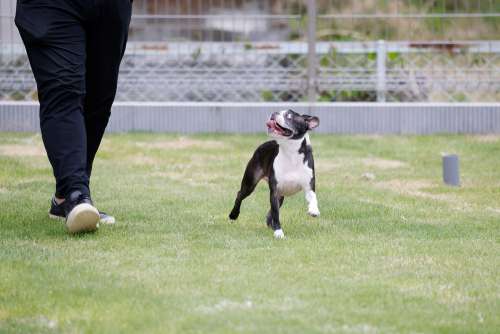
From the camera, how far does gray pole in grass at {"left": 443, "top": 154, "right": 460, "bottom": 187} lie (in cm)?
801

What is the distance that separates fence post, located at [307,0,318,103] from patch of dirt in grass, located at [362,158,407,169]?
1.96 meters

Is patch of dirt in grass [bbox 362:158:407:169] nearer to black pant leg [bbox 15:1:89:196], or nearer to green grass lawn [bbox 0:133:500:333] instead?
green grass lawn [bbox 0:133:500:333]

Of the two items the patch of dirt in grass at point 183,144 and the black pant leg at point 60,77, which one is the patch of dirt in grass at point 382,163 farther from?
the black pant leg at point 60,77

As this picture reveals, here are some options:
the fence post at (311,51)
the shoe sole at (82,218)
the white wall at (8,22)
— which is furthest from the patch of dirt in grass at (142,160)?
the shoe sole at (82,218)

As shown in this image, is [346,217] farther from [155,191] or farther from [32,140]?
[32,140]

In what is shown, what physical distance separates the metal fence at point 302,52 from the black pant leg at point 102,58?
5.35 m

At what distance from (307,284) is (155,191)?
3.19m

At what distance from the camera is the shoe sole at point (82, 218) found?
5.50m

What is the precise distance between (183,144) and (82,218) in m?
4.98

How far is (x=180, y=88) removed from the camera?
11867 millimetres

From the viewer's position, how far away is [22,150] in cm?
976

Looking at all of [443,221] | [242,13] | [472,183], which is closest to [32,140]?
[242,13]

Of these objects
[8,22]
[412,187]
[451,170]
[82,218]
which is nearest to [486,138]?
[451,170]

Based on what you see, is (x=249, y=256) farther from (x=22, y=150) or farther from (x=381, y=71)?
(x=381, y=71)
